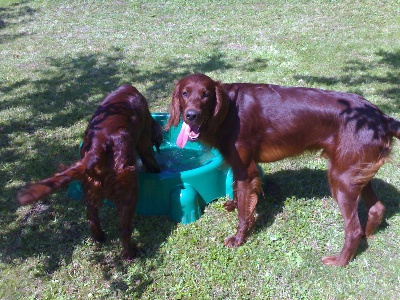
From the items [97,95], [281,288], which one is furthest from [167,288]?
[97,95]

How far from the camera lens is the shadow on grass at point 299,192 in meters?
4.42

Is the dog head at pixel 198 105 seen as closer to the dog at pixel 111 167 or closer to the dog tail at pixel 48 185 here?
the dog at pixel 111 167

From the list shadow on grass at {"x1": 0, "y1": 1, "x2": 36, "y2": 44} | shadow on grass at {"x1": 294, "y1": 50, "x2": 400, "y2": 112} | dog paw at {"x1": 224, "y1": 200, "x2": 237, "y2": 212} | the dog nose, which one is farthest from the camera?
shadow on grass at {"x1": 0, "y1": 1, "x2": 36, "y2": 44}

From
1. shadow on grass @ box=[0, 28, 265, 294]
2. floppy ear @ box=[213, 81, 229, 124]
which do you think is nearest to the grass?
shadow on grass @ box=[0, 28, 265, 294]

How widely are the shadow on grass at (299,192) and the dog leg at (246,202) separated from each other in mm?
275

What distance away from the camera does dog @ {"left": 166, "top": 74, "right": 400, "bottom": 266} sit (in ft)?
11.6

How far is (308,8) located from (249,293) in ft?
32.5

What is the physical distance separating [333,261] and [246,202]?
894 millimetres

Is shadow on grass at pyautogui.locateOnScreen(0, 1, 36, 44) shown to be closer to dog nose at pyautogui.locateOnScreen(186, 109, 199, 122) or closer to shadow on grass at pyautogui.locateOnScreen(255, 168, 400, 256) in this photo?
shadow on grass at pyautogui.locateOnScreen(255, 168, 400, 256)

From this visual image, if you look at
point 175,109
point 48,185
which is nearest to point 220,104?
point 175,109

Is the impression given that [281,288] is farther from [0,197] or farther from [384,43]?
[384,43]

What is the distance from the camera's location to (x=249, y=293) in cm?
360

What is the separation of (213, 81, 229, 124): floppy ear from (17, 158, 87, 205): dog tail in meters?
1.14

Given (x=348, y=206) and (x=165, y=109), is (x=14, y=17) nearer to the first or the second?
(x=165, y=109)
